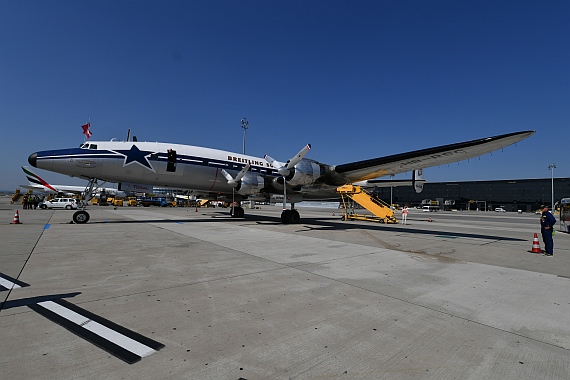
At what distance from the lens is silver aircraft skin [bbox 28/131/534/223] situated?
488 inches

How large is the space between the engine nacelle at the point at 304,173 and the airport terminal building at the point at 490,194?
237ft

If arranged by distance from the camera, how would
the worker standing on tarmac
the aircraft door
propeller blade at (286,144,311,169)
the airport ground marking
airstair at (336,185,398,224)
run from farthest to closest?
airstair at (336,185,398,224), the aircraft door, propeller blade at (286,144,311,169), the worker standing on tarmac, the airport ground marking

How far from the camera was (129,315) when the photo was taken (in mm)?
3344

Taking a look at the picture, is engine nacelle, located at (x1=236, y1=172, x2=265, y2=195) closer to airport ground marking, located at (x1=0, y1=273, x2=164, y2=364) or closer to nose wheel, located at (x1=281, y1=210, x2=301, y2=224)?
nose wheel, located at (x1=281, y1=210, x2=301, y2=224)

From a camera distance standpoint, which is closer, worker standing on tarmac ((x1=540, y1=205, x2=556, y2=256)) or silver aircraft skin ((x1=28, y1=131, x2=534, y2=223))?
worker standing on tarmac ((x1=540, y1=205, x2=556, y2=256))

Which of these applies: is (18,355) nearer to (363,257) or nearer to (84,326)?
(84,326)

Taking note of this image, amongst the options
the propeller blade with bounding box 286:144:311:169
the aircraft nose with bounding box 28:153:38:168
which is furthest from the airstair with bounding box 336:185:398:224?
the aircraft nose with bounding box 28:153:38:168

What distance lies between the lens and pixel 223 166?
16969mm

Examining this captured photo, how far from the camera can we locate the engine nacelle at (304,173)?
14.8 metres

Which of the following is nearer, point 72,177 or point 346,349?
point 346,349

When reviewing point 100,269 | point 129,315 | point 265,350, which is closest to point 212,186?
point 100,269

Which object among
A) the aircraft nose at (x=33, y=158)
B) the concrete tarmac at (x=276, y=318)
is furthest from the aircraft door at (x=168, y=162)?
the concrete tarmac at (x=276, y=318)

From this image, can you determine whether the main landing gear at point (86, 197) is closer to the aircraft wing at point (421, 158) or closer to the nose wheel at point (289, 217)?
the nose wheel at point (289, 217)

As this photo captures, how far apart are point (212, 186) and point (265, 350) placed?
1502 cm
